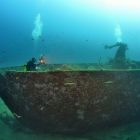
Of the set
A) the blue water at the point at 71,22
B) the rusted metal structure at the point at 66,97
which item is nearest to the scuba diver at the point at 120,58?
the rusted metal structure at the point at 66,97

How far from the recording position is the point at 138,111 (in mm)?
7059

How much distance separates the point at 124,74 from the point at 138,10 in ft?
333

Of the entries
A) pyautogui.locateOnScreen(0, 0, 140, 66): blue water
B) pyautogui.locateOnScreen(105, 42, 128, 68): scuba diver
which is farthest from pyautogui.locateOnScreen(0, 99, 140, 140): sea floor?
pyautogui.locateOnScreen(0, 0, 140, 66): blue water

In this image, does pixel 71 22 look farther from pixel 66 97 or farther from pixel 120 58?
pixel 66 97

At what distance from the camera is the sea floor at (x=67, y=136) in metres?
6.11

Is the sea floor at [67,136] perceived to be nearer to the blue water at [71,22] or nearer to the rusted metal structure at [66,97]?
the rusted metal structure at [66,97]

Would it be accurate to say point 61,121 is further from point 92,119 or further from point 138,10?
point 138,10

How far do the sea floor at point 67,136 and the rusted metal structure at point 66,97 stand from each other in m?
0.16

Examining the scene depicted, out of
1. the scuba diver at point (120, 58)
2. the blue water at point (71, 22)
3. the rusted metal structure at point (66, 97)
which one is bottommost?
the rusted metal structure at point (66, 97)

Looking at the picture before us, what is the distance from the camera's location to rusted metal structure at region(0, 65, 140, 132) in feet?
19.2

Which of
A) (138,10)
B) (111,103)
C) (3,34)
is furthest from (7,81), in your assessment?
(138,10)

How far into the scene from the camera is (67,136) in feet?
20.2

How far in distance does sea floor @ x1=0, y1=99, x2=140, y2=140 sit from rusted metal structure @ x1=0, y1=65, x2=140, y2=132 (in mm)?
159

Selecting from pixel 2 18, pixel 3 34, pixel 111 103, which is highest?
pixel 2 18
